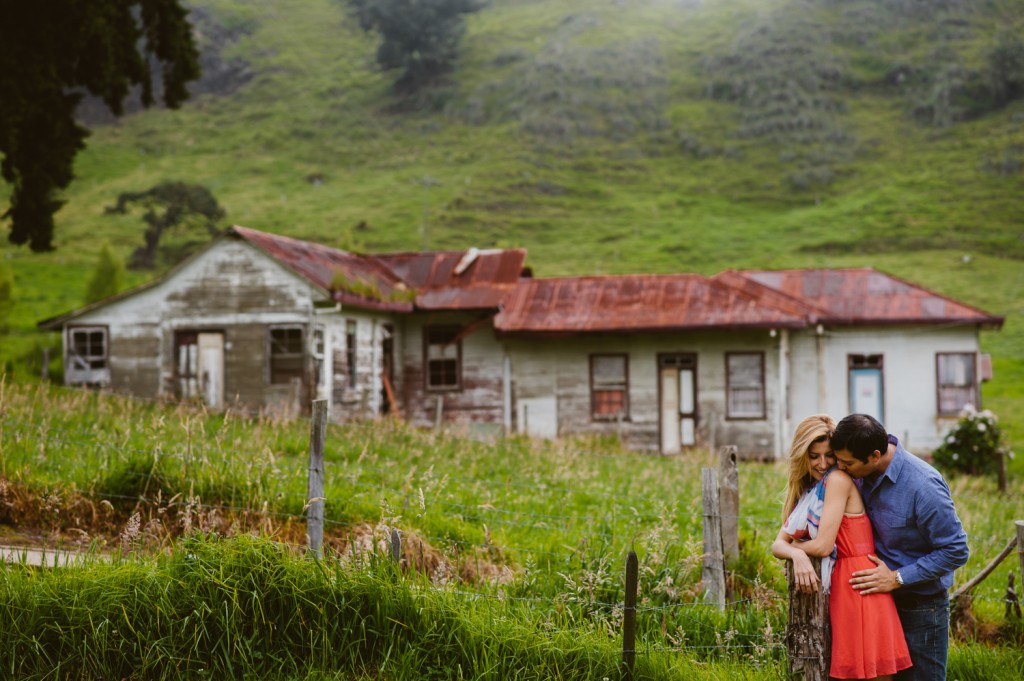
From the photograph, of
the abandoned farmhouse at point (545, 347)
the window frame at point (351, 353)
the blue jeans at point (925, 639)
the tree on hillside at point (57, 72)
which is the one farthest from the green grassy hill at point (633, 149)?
the blue jeans at point (925, 639)

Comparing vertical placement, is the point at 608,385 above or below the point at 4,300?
below

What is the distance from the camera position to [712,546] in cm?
662

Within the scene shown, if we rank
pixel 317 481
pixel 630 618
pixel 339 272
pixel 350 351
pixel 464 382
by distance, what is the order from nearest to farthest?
pixel 630 618 < pixel 317 481 < pixel 339 272 < pixel 350 351 < pixel 464 382

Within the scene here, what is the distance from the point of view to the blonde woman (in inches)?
174

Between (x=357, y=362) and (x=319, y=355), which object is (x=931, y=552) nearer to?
(x=319, y=355)

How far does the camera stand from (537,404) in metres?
23.3

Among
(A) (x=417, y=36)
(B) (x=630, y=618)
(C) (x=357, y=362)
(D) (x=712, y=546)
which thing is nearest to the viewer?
(B) (x=630, y=618)

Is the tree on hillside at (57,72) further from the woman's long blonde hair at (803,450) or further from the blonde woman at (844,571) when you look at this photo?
the blonde woman at (844,571)

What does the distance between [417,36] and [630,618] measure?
103528mm

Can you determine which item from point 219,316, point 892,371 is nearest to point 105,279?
point 219,316

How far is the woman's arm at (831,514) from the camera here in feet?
14.6

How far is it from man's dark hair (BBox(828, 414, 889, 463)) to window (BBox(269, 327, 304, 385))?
17.4 metres

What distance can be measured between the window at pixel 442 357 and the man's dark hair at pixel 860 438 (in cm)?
1986

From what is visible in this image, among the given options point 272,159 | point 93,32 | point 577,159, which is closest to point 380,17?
point 272,159
